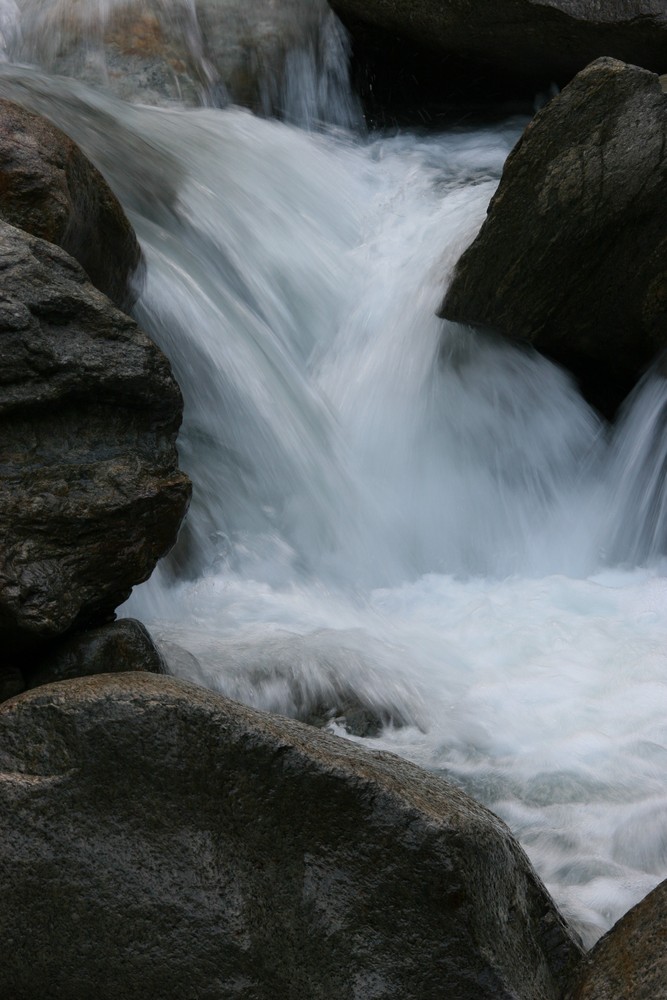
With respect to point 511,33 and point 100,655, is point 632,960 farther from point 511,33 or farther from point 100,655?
point 511,33

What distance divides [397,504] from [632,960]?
3.69 meters

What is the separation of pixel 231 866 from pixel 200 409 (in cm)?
329

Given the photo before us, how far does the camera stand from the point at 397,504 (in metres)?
6.02

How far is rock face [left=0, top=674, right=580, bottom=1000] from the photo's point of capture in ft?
7.77

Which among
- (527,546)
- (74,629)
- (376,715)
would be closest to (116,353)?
(74,629)

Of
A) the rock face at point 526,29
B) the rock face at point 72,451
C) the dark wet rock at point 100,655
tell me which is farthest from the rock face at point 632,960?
the rock face at point 526,29

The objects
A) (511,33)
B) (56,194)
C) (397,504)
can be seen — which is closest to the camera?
(56,194)

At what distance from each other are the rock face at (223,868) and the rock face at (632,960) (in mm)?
102

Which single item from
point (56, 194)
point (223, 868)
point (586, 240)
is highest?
point (56, 194)

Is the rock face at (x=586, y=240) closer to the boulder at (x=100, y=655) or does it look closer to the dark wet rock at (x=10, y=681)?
the boulder at (x=100, y=655)

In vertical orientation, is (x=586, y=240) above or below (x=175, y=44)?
below

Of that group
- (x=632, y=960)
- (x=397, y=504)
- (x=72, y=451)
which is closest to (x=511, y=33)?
(x=397, y=504)

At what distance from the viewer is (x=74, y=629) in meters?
3.69

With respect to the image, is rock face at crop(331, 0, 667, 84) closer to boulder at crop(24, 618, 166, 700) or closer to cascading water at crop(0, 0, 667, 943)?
cascading water at crop(0, 0, 667, 943)
